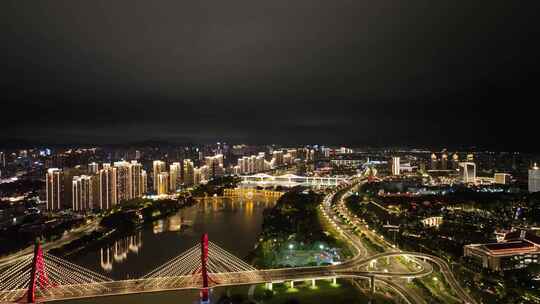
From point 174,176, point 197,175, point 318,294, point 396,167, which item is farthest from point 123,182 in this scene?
point 396,167

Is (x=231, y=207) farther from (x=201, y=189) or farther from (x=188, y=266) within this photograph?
(x=188, y=266)

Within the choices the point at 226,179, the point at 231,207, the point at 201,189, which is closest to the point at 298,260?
the point at 231,207

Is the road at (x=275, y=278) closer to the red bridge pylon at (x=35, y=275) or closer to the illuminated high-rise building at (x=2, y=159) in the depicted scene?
the red bridge pylon at (x=35, y=275)

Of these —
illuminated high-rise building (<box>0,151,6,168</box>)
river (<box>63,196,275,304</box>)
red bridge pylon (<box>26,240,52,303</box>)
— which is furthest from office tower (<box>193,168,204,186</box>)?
red bridge pylon (<box>26,240,52,303</box>)

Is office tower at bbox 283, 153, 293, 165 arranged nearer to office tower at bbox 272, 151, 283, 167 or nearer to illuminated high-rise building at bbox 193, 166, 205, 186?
office tower at bbox 272, 151, 283, 167

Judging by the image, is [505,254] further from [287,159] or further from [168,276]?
[287,159]

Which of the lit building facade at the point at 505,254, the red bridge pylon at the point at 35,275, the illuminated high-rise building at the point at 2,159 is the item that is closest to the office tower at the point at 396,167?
the lit building facade at the point at 505,254
